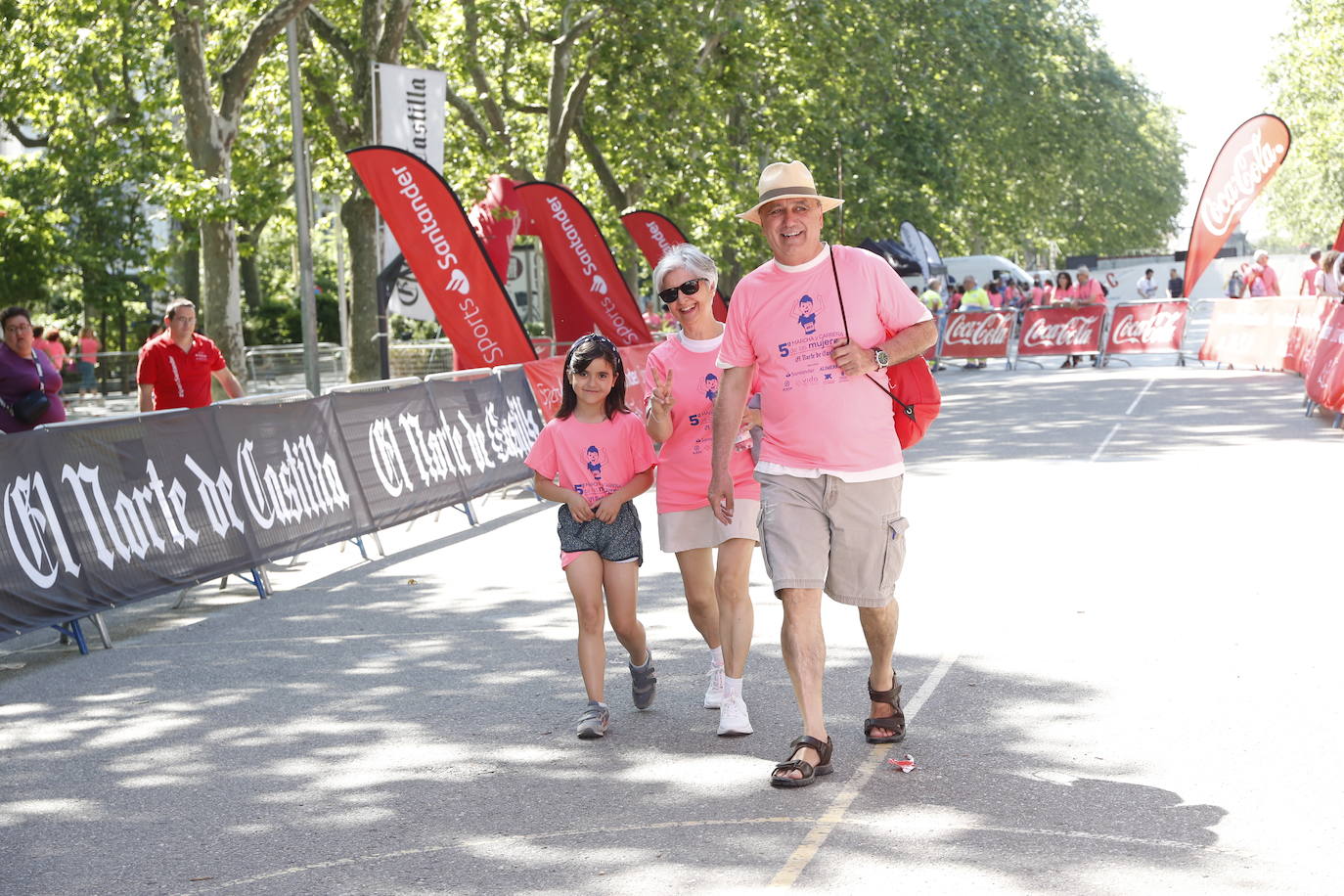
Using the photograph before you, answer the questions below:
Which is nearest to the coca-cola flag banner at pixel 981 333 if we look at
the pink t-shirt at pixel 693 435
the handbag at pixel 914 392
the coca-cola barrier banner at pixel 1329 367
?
the coca-cola barrier banner at pixel 1329 367

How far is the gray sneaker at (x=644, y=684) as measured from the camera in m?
7.16

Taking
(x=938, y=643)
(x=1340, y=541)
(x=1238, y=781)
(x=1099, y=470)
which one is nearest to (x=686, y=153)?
(x=1099, y=470)

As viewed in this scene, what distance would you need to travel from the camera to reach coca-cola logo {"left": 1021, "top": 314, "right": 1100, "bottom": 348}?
33.2m

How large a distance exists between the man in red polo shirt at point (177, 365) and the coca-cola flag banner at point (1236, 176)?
61.2ft

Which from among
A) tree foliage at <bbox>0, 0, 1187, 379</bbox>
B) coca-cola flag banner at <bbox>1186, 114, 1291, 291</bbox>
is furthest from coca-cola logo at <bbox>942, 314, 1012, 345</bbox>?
coca-cola flag banner at <bbox>1186, 114, 1291, 291</bbox>

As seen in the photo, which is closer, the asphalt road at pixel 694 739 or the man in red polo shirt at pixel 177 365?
the asphalt road at pixel 694 739

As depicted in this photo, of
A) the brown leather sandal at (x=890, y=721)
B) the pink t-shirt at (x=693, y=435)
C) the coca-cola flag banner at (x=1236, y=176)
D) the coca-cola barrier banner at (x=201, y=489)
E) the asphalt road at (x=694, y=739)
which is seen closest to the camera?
the asphalt road at (x=694, y=739)

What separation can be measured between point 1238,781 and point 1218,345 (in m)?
25.8

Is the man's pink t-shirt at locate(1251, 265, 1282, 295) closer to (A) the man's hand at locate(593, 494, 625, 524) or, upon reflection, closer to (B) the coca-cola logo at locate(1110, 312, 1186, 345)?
(B) the coca-cola logo at locate(1110, 312, 1186, 345)

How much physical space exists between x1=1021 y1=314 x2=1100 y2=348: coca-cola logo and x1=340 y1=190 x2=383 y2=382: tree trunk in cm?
1333

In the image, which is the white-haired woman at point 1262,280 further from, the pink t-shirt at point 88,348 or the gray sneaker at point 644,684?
the pink t-shirt at point 88,348

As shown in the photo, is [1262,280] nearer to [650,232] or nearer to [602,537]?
[650,232]

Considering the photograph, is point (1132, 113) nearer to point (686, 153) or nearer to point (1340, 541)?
point (686, 153)

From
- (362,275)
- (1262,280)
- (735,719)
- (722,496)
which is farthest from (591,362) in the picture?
(1262,280)
